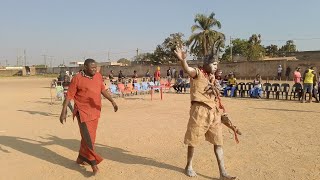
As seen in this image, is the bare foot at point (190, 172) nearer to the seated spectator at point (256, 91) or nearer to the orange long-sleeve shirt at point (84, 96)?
the orange long-sleeve shirt at point (84, 96)

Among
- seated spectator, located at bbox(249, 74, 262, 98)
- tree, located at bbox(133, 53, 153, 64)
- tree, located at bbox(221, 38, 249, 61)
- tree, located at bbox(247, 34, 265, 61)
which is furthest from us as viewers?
tree, located at bbox(133, 53, 153, 64)

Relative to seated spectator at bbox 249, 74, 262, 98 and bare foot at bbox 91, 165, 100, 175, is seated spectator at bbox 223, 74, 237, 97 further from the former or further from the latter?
bare foot at bbox 91, 165, 100, 175

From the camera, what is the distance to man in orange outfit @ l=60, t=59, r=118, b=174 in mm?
5570

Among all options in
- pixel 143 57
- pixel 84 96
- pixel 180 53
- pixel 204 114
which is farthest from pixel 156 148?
pixel 143 57

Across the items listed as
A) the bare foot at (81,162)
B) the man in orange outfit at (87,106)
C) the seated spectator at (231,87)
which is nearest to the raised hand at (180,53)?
the man in orange outfit at (87,106)

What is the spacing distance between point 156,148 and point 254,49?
164 ft

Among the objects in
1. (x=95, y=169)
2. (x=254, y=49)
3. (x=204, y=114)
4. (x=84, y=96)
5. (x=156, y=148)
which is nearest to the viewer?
(x=204, y=114)

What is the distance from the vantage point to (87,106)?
5699mm

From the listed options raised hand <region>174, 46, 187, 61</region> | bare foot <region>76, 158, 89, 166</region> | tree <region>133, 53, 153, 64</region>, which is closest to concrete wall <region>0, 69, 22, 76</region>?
tree <region>133, 53, 153, 64</region>

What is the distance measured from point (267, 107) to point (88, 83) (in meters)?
9.24

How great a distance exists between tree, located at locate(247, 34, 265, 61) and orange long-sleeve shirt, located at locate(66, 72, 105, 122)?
1922 inches

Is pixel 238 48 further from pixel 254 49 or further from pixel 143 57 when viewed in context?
pixel 143 57

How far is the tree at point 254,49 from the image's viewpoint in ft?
175

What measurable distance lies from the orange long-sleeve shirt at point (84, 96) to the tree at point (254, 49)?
48821 millimetres
